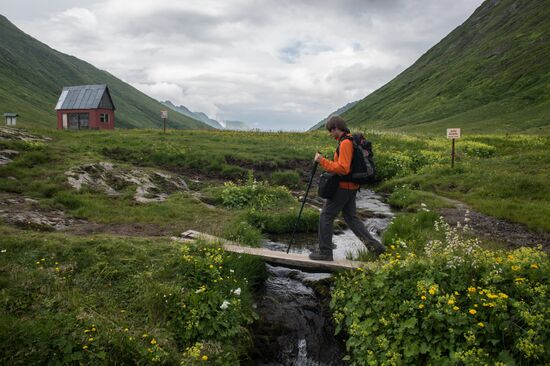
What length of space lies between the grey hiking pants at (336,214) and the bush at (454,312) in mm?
Result: 2352

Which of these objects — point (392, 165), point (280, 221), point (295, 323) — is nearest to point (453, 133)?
point (392, 165)

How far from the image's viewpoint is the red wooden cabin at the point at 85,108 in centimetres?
6062

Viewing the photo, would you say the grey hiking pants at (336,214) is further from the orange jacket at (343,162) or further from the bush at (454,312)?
the bush at (454,312)

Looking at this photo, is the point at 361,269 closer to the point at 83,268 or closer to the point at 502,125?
the point at 83,268

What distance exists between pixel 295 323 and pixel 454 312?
335 cm

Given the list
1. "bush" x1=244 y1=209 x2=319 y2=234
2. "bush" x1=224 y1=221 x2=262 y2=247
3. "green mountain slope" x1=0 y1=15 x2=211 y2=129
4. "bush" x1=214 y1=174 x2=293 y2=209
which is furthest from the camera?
"green mountain slope" x1=0 y1=15 x2=211 y2=129

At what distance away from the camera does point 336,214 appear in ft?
31.3

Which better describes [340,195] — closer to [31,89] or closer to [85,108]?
[85,108]

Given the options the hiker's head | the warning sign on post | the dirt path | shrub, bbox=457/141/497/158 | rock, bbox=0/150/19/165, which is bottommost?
the dirt path

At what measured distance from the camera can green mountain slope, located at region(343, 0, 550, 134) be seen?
65188 mm

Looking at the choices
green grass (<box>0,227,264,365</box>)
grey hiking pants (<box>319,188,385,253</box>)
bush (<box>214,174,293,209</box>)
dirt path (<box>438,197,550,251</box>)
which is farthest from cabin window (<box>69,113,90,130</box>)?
grey hiking pants (<box>319,188,385,253</box>)

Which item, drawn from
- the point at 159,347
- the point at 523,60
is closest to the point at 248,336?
the point at 159,347

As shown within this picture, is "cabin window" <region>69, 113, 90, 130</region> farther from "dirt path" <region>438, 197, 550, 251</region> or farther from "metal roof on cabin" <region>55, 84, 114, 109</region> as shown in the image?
"dirt path" <region>438, 197, 550, 251</region>

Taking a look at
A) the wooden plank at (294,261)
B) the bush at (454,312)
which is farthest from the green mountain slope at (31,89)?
the bush at (454,312)
